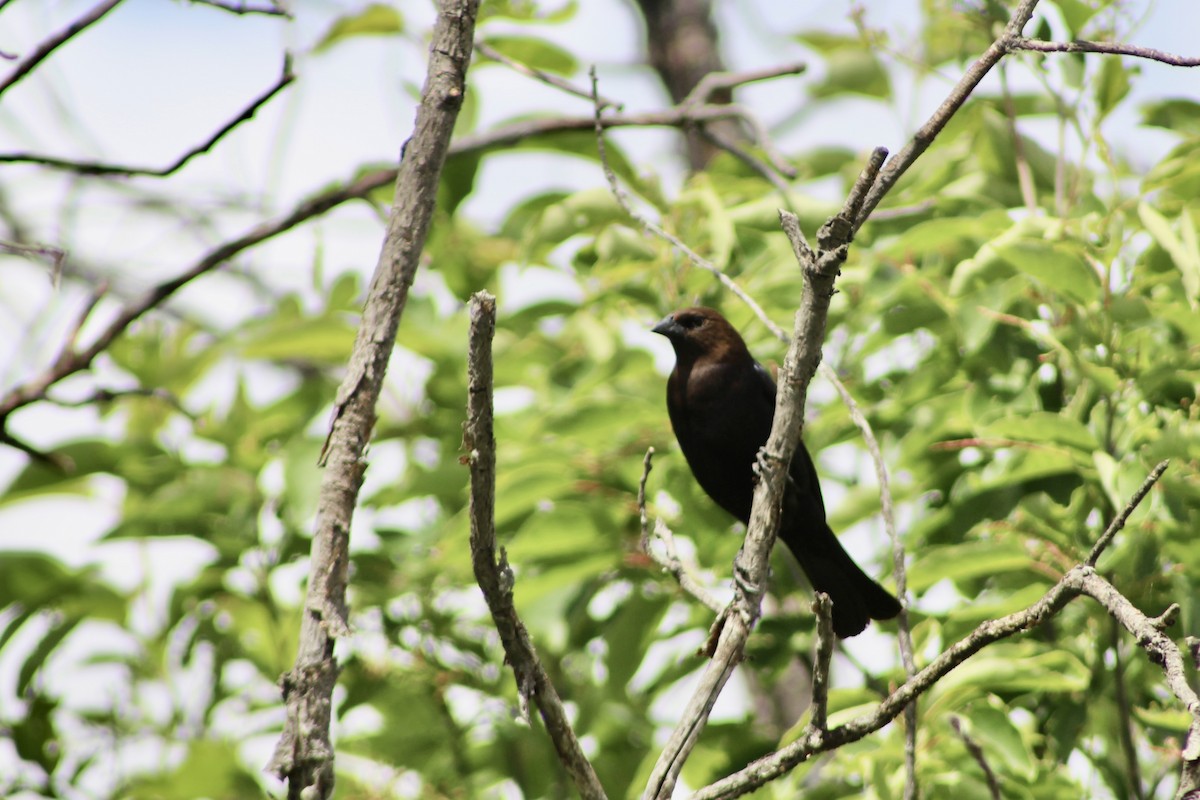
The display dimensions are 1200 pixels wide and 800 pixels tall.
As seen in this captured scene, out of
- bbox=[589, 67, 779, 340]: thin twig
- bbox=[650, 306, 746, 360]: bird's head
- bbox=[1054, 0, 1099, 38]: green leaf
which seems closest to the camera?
bbox=[589, 67, 779, 340]: thin twig

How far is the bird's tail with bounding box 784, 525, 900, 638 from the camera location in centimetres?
379

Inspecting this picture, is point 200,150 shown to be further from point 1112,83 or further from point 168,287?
point 1112,83

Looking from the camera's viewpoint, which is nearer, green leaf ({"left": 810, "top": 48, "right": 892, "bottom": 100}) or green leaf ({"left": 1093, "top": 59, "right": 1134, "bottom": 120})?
green leaf ({"left": 1093, "top": 59, "right": 1134, "bottom": 120})

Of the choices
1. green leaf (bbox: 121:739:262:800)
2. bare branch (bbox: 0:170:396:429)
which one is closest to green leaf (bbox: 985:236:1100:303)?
bare branch (bbox: 0:170:396:429)

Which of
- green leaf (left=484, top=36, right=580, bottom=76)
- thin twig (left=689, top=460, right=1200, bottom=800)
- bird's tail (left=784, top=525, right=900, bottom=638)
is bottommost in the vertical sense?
thin twig (left=689, top=460, right=1200, bottom=800)

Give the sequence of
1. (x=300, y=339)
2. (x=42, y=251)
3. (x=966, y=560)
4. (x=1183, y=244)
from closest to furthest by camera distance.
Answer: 1. (x=42, y=251)
2. (x=966, y=560)
3. (x=1183, y=244)
4. (x=300, y=339)

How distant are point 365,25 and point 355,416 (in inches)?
108

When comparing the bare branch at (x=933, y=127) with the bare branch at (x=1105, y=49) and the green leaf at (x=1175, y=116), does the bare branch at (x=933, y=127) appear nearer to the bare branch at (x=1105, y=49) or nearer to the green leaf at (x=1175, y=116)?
the bare branch at (x=1105, y=49)

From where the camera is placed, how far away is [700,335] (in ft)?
13.9

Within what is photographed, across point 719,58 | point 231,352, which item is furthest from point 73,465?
point 719,58

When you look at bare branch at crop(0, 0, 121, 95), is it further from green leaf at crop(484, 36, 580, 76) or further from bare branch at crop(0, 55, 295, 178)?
green leaf at crop(484, 36, 580, 76)

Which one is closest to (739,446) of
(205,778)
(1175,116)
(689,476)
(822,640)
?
(689,476)

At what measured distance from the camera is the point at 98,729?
4.43 metres

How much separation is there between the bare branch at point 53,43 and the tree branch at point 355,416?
3.28ft
